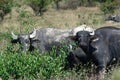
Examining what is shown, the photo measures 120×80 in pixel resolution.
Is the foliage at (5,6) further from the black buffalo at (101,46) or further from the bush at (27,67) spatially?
the bush at (27,67)

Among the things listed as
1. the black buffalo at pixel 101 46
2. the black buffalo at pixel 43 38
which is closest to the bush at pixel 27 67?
the black buffalo at pixel 101 46

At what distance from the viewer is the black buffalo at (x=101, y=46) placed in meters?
11.0

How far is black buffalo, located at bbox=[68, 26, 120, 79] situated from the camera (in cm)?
1104

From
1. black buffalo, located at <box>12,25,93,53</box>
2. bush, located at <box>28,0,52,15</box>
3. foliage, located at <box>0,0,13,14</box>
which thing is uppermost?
black buffalo, located at <box>12,25,93,53</box>

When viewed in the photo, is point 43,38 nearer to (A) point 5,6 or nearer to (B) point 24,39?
(B) point 24,39

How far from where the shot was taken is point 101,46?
37.0ft

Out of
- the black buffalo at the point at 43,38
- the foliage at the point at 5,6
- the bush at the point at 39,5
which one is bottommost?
the bush at the point at 39,5

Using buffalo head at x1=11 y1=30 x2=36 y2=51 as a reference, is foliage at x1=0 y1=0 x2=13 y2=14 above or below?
below

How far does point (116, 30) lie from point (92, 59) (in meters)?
1.09

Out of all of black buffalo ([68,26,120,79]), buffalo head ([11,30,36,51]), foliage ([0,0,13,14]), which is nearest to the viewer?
black buffalo ([68,26,120,79])

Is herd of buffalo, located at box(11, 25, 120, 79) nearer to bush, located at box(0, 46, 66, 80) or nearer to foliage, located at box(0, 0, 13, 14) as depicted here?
bush, located at box(0, 46, 66, 80)

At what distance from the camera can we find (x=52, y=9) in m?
40.2

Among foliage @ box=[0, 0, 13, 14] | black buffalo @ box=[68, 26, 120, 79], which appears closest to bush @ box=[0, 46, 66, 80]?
black buffalo @ box=[68, 26, 120, 79]

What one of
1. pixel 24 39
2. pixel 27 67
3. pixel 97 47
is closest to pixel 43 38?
pixel 24 39
